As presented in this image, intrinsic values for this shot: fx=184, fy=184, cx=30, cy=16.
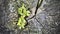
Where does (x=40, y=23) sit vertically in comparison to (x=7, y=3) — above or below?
below

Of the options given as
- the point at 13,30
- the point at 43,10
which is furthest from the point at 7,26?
the point at 43,10

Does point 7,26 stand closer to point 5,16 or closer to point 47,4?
point 5,16

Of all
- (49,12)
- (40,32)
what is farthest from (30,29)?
(49,12)

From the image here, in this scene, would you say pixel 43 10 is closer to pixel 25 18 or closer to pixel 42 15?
pixel 42 15

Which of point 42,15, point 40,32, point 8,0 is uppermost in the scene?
point 8,0

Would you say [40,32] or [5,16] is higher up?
[5,16]

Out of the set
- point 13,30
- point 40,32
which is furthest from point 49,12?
point 13,30

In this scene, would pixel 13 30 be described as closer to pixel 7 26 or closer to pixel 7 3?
pixel 7 26
